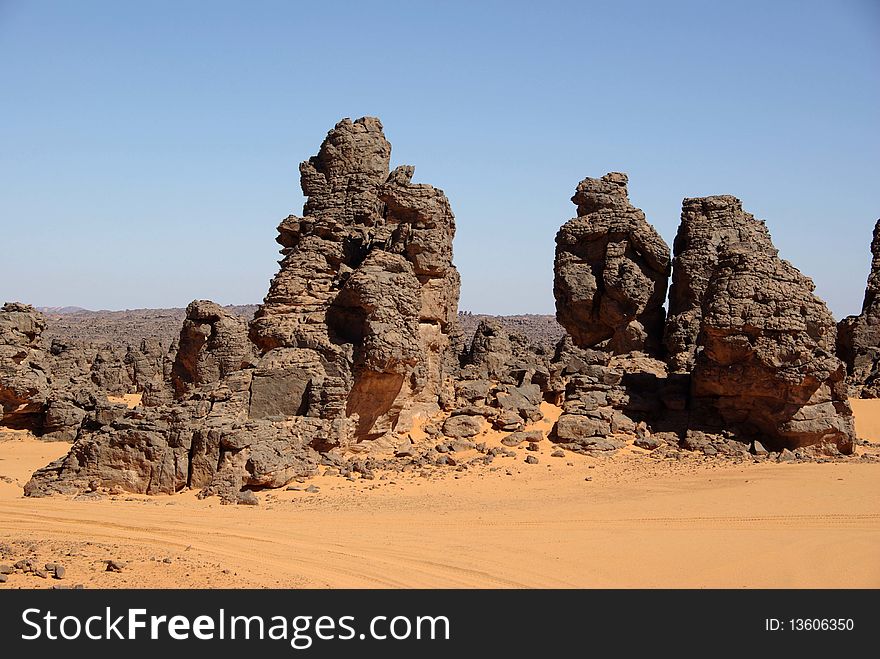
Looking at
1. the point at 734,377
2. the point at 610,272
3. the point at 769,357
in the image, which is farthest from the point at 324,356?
the point at 610,272

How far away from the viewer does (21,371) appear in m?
21.6

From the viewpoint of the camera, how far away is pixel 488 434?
55.9ft

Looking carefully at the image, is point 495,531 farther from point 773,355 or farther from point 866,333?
point 866,333

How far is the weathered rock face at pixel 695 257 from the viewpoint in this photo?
2003cm

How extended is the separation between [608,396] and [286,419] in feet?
22.1

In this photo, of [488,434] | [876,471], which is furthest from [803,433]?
[488,434]

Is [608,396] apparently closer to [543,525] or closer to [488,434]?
[488,434]

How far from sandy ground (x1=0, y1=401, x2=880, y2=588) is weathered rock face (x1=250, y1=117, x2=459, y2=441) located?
6.16 feet

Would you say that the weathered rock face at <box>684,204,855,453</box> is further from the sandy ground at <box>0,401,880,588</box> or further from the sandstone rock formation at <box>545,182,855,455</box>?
the sandy ground at <box>0,401,880,588</box>

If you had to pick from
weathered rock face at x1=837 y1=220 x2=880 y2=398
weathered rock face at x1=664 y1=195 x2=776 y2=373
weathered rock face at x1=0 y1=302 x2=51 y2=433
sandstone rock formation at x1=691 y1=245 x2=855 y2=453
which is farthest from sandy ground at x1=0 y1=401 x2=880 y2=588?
weathered rock face at x1=837 y1=220 x2=880 y2=398

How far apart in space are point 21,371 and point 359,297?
34.4 ft

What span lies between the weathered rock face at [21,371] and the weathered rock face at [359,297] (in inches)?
304

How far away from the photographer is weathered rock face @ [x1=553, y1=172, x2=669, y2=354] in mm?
21062

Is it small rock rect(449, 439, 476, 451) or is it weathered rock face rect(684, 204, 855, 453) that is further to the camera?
small rock rect(449, 439, 476, 451)
